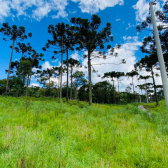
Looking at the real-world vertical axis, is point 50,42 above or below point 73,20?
below

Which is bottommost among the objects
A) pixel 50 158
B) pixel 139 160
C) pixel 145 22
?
pixel 139 160

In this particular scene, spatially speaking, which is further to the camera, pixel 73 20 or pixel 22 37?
pixel 22 37

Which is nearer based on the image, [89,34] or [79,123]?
[79,123]

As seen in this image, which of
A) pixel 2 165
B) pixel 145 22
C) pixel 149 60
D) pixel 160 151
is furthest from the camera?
pixel 149 60

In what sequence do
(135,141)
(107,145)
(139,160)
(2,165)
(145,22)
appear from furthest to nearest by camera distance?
(145,22) < (135,141) < (107,145) < (139,160) < (2,165)

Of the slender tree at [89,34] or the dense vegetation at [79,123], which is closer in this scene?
the dense vegetation at [79,123]

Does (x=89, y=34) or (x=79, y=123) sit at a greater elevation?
(x=89, y=34)

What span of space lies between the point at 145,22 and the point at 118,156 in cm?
1251

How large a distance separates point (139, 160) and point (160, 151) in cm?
57

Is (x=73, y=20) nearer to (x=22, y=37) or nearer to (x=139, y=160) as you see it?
(x=22, y=37)

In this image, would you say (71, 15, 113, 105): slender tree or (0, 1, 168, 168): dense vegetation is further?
(71, 15, 113, 105): slender tree

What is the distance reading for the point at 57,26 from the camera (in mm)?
18031

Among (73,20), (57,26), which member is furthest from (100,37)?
(57,26)

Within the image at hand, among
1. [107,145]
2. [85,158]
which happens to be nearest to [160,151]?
[107,145]
